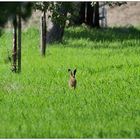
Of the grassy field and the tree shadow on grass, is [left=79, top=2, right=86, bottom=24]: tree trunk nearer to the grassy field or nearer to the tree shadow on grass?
the tree shadow on grass

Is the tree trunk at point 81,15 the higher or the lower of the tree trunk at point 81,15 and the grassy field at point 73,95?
the higher

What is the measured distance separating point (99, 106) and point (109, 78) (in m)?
4.20

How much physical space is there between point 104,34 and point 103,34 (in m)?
0.09

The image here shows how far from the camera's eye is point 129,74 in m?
16.6

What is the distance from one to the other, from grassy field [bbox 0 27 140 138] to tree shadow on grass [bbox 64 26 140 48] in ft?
12.7

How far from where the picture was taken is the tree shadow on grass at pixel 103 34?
94.7 feet

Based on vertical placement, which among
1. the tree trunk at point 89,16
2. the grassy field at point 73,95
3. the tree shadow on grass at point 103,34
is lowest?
the tree shadow on grass at point 103,34

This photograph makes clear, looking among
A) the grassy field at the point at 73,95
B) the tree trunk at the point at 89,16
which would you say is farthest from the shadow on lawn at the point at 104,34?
the grassy field at the point at 73,95

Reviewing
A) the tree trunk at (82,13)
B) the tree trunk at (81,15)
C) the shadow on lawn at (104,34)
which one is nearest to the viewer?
the shadow on lawn at (104,34)

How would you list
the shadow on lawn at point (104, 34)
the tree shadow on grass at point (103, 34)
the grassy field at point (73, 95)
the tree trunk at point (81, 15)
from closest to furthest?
1. the grassy field at point (73, 95)
2. the tree shadow on grass at point (103, 34)
3. the shadow on lawn at point (104, 34)
4. the tree trunk at point (81, 15)

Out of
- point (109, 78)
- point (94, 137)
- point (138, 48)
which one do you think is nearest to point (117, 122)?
point (94, 137)

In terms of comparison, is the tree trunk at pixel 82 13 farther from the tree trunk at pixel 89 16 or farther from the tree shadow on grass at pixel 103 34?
the tree shadow on grass at pixel 103 34

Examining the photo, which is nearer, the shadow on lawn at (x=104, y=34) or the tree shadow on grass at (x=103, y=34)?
the tree shadow on grass at (x=103, y=34)

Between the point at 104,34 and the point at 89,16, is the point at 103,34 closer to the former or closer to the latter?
the point at 104,34
